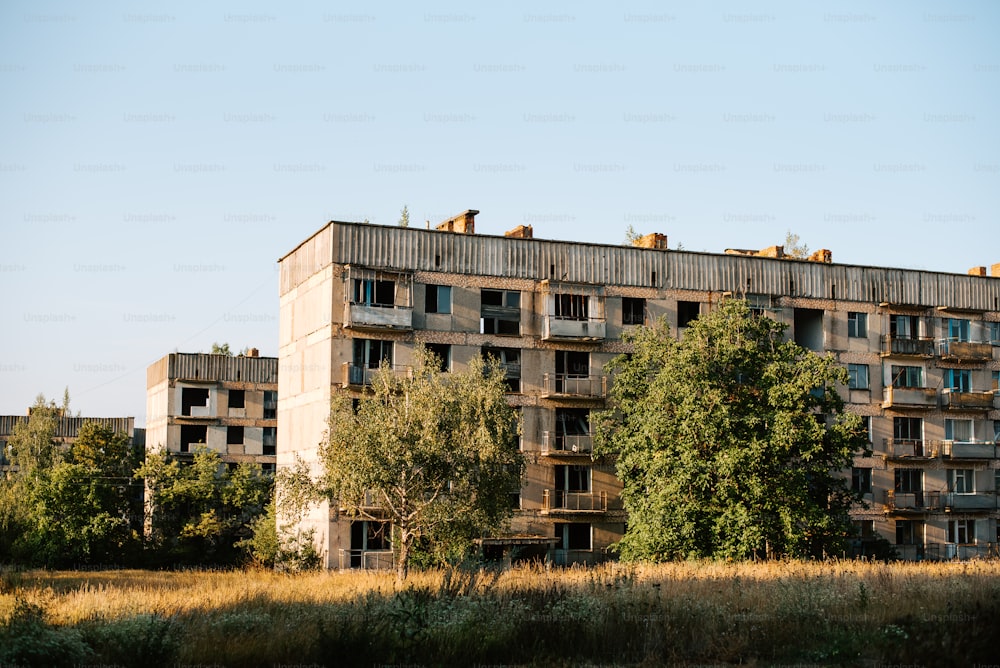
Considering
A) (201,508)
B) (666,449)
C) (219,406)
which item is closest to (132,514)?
(201,508)

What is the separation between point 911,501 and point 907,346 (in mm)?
7497

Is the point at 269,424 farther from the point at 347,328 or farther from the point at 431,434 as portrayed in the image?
the point at 431,434

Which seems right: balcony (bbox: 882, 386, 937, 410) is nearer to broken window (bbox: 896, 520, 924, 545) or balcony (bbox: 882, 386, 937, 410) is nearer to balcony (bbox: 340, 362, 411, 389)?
broken window (bbox: 896, 520, 924, 545)

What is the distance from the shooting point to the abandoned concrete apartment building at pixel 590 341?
45875 millimetres

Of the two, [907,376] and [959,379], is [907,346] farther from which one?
[959,379]

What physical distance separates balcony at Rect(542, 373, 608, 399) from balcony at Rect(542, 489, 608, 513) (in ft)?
13.5

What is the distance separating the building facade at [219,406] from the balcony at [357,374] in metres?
29.0

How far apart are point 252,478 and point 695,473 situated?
92.3ft

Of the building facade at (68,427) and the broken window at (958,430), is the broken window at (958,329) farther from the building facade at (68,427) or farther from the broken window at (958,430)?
the building facade at (68,427)

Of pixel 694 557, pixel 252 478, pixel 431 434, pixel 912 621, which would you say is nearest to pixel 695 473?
pixel 694 557

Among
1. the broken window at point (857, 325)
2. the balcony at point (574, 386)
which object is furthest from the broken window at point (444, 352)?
the broken window at point (857, 325)

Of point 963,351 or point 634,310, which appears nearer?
point 634,310

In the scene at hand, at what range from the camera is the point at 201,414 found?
7138 cm

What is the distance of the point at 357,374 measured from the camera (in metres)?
44.8
